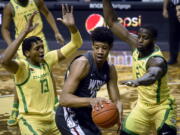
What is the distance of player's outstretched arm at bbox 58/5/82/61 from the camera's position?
5945 mm

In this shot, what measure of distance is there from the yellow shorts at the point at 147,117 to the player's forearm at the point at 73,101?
1.63m

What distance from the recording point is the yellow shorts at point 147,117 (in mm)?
6270

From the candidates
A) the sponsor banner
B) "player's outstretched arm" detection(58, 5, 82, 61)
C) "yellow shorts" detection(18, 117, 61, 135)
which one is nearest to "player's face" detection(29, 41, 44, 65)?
"player's outstretched arm" detection(58, 5, 82, 61)

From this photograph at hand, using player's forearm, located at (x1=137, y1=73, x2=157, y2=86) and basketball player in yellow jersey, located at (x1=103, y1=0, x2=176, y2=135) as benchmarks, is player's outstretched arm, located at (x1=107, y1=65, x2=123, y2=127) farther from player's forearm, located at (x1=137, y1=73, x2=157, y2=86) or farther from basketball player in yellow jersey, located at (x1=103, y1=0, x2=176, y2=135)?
basketball player in yellow jersey, located at (x1=103, y1=0, x2=176, y2=135)

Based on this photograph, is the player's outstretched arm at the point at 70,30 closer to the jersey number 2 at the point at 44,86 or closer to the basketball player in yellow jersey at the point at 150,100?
the jersey number 2 at the point at 44,86

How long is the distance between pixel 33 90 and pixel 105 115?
1.53 meters

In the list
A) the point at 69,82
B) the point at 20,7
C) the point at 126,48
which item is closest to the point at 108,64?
the point at 69,82

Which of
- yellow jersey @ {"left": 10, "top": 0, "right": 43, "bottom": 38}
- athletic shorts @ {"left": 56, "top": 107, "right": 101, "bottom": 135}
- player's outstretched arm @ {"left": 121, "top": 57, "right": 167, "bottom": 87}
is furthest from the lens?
yellow jersey @ {"left": 10, "top": 0, "right": 43, "bottom": 38}

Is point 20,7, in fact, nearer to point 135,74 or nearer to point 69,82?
point 135,74

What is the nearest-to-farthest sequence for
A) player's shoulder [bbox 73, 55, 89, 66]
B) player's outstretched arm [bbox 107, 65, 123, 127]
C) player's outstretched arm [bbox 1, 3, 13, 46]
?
player's shoulder [bbox 73, 55, 89, 66] < player's outstretched arm [bbox 107, 65, 123, 127] < player's outstretched arm [bbox 1, 3, 13, 46]

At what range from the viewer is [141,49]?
6.36 meters

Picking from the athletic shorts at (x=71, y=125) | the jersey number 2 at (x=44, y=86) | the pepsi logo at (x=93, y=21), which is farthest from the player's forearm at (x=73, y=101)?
the pepsi logo at (x=93, y=21)

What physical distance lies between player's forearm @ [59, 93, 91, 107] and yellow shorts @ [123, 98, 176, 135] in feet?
5.35

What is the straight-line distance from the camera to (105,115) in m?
4.91
